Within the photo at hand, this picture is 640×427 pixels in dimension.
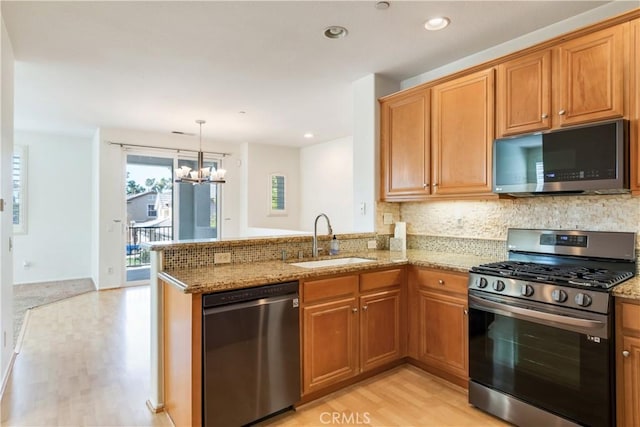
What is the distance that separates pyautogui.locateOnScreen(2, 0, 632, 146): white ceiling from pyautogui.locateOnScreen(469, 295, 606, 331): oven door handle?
6.39 feet

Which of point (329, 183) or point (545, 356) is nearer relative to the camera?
point (545, 356)

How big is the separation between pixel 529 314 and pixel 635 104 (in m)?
1.33

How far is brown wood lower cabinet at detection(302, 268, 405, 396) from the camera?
237cm

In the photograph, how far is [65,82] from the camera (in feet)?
12.3

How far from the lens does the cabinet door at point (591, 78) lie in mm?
2090

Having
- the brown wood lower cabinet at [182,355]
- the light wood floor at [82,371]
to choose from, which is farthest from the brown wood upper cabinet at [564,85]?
the light wood floor at [82,371]

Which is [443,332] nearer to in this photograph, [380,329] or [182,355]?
[380,329]

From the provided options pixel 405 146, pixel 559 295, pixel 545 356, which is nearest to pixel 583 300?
pixel 559 295

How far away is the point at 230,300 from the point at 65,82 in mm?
3345

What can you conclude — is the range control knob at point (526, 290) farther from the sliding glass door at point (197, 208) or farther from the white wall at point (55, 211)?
the white wall at point (55, 211)

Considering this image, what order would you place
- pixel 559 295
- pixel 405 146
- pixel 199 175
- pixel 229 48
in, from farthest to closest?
pixel 199 175 < pixel 405 146 < pixel 229 48 < pixel 559 295

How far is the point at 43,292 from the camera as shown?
558 cm

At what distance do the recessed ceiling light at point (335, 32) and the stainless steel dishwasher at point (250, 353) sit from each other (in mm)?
1868

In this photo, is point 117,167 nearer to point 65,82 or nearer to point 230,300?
point 65,82
